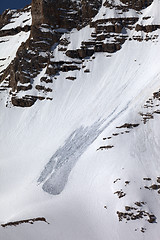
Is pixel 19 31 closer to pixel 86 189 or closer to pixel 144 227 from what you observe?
pixel 86 189

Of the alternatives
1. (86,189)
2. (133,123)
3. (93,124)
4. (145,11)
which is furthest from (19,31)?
(86,189)

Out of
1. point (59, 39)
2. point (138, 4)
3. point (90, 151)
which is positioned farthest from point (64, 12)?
point (90, 151)

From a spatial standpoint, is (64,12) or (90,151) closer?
(90,151)

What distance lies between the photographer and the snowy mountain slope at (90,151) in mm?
34188

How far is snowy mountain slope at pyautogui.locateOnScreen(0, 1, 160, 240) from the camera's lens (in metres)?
34.2

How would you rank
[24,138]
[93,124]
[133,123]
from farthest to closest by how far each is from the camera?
[24,138], [93,124], [133,123]

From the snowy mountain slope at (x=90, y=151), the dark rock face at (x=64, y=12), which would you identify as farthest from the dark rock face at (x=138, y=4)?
the dark rock face at (x=64, y=12)

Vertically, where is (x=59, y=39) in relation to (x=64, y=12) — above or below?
below

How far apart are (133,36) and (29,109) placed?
31030 millimetres

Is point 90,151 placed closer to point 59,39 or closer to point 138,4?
point 59,39

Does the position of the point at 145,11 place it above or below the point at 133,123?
above

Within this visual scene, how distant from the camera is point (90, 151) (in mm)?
45281

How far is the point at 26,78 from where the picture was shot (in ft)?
232

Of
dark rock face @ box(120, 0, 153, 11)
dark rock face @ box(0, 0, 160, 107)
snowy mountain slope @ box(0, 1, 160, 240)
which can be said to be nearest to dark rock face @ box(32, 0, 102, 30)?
dark rock face @ box(0, 0, 160, 107)
